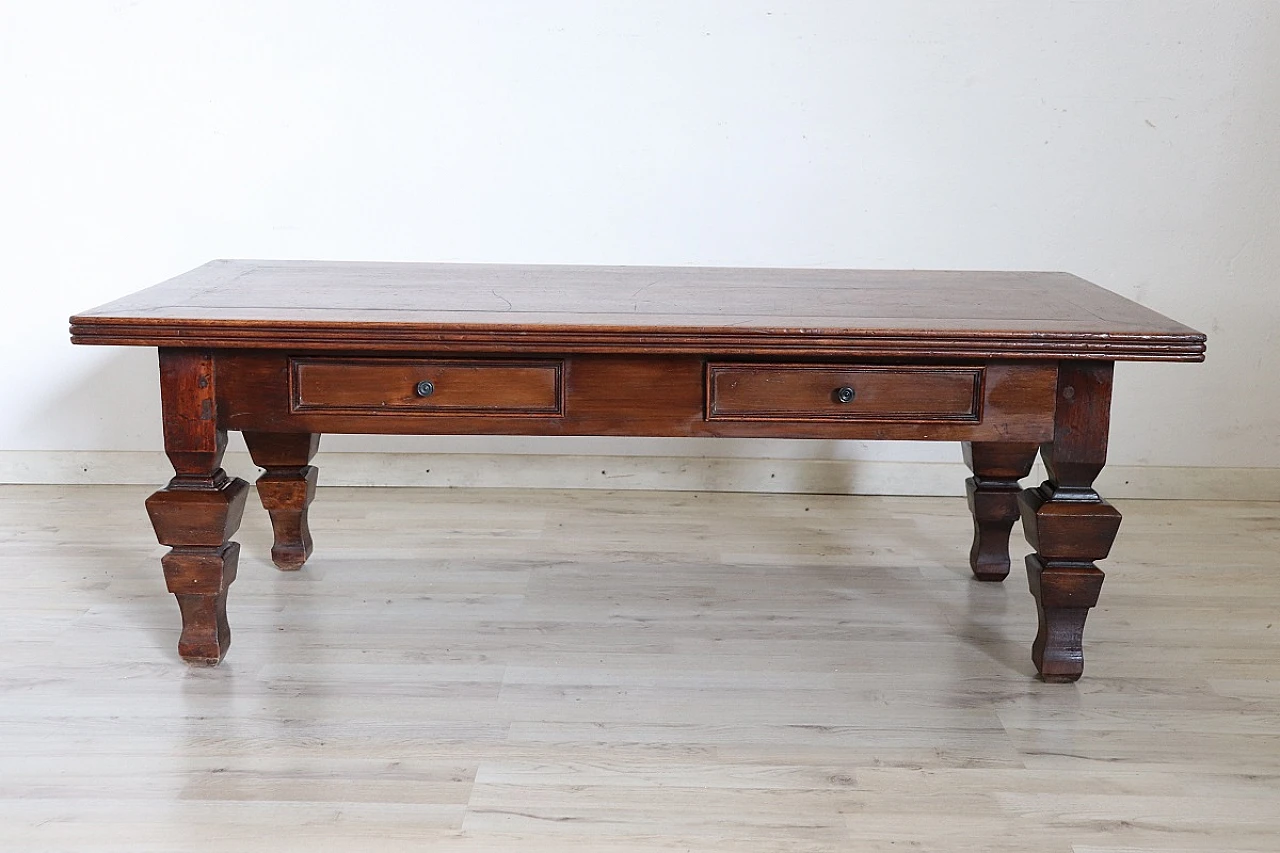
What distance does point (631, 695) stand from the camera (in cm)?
225

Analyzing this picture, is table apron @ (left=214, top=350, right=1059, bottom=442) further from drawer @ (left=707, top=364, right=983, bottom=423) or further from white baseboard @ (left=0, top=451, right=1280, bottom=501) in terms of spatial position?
white baseboard @ (left=0, top=451, right=1280, bottom=501)

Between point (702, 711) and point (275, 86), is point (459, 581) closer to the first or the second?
point (702, 711)

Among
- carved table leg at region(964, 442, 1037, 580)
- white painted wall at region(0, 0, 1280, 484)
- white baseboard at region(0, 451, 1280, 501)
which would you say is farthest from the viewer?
white baseboard at region(0, 451, 1280, 501)

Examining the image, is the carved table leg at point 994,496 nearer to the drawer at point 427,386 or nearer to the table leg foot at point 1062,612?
the table leg foot at point 1062,612

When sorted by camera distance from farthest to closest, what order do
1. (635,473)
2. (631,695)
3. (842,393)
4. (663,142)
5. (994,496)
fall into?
1. (635,473)
2. (663,142)
3. (994,496)
4. (631,695)
5. (842,393)

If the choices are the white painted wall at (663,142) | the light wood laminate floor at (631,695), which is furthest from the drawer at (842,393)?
the white painted wall at (663,142)

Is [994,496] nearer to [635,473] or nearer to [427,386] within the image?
→ [635,473]

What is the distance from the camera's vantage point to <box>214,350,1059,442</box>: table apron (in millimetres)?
2146

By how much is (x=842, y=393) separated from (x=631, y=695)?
27.0 inches

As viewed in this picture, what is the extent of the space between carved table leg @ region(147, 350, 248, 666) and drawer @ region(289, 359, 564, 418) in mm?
176

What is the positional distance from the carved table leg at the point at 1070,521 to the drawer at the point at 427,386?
92 centimetres

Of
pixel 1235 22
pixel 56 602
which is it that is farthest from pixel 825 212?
pixel 56 602

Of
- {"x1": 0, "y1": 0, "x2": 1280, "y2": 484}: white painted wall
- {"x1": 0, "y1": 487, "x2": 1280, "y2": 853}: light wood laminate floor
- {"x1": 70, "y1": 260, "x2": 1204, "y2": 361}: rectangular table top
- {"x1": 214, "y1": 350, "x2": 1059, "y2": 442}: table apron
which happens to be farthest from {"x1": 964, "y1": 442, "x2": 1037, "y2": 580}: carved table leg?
{"x1": 0, "y1": 0, "x2": 1280, "y2": 484}: white painted wall

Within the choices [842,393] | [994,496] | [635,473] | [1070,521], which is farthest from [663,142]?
[1070,521]
